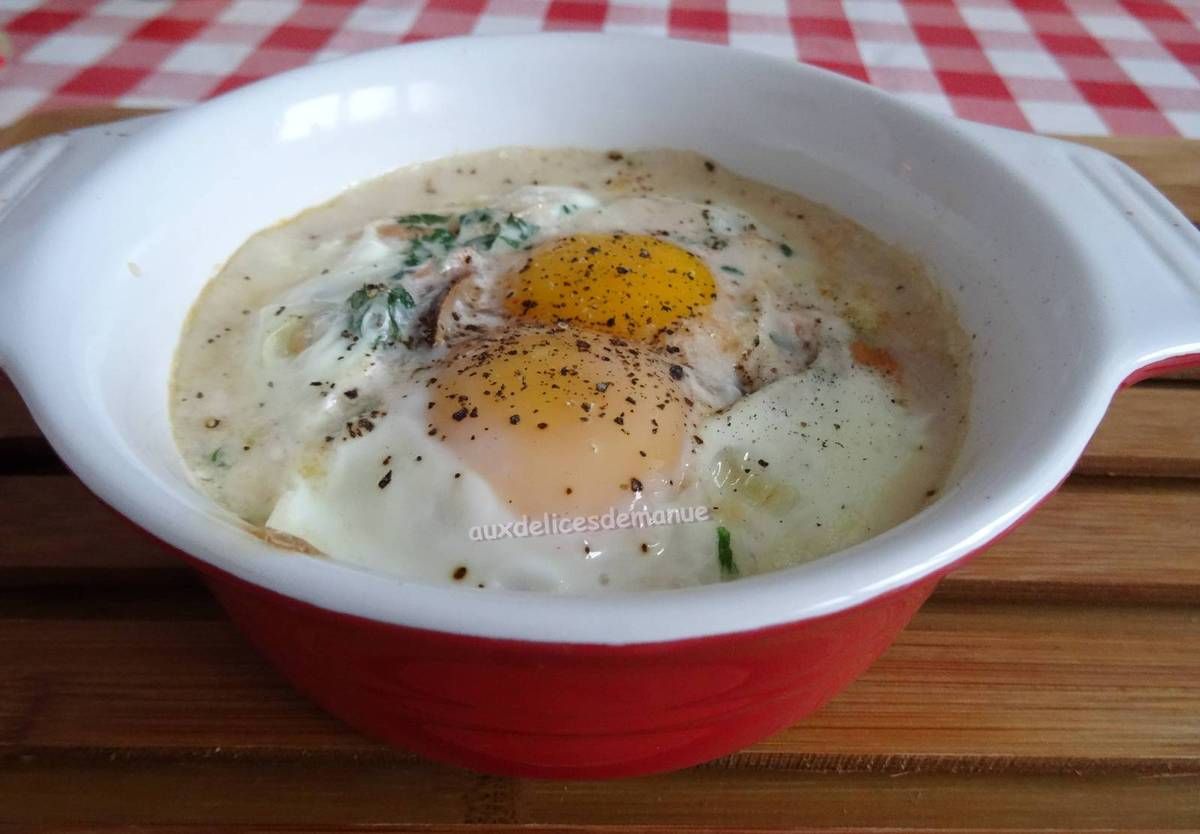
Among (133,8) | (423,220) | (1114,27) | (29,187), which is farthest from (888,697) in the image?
(133,8)

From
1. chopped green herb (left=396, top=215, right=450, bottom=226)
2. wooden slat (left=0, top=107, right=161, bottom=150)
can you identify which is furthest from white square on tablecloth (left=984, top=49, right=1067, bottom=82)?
wooden slat (left=0, top=107, right=161, bottom=150)

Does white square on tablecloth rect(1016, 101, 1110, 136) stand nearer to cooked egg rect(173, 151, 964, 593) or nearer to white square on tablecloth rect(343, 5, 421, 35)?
cooked egg rect(173, 151, 964, 593)

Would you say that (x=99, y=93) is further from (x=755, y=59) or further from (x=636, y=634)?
(x=636, y=634)

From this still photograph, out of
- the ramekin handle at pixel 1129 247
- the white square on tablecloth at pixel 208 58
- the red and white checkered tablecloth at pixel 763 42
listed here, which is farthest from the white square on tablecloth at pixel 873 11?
the white square on tablecloth at pixel 208 58

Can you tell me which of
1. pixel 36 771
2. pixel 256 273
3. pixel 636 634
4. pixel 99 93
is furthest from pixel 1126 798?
pixel 99 93

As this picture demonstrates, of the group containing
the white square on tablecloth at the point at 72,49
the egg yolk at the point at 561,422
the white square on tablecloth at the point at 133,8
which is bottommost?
the egg yolk at the point at 561,422

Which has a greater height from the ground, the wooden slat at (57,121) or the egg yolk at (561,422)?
the wooden slat at (57,121)

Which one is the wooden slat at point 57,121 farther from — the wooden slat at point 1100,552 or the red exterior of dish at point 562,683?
the wooden slat at point 1100,552
